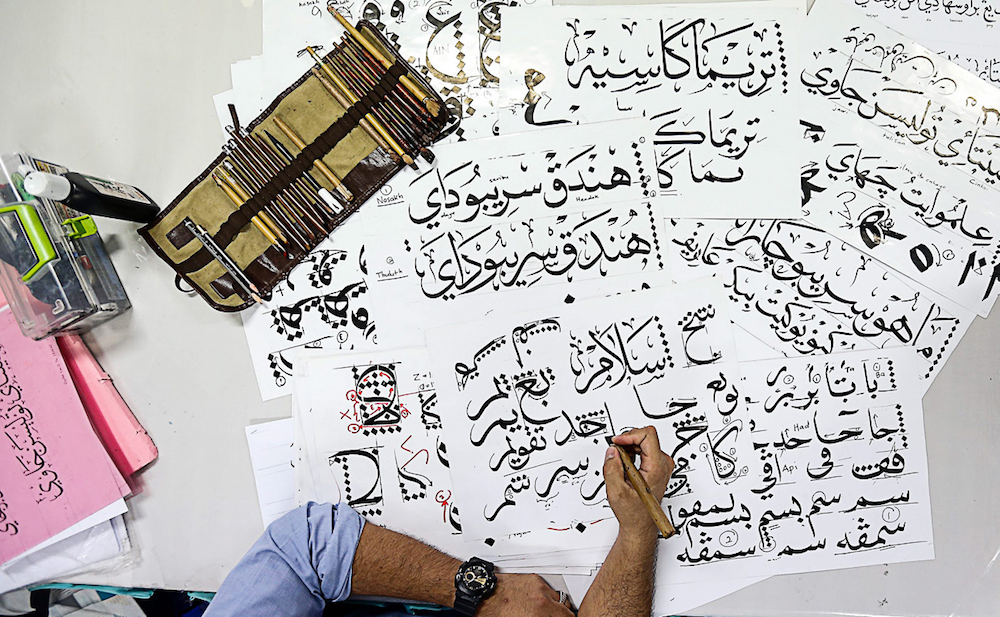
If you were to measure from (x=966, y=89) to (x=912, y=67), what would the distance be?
0.28 ft

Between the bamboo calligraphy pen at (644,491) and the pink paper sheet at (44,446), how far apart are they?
0.77 metres

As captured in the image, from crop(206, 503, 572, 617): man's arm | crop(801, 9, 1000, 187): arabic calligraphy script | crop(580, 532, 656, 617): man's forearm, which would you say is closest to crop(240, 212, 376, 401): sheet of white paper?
crop(206, 503, 572, 617): man's arm

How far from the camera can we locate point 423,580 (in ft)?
2.87

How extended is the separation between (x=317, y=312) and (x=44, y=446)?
472mm

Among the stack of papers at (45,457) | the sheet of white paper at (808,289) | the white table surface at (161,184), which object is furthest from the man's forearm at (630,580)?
the stack of papers at (45,457)

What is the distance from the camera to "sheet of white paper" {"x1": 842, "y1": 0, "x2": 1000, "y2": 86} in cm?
87

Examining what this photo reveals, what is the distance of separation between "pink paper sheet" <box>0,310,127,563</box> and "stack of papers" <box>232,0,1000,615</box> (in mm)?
297

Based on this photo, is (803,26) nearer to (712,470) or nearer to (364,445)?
(712,470)

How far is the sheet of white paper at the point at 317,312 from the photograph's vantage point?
91 centimetres

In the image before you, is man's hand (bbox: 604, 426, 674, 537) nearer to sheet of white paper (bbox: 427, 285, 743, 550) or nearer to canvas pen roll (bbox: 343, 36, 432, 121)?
sheet of white paper (bbox: 427, 285, 743, 550)

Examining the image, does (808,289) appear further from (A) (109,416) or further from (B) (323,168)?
(A) (109,416)

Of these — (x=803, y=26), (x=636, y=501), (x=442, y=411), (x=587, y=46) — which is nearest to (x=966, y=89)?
(x=803, y=26)

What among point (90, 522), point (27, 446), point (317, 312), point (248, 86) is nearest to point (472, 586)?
point (317, 312)

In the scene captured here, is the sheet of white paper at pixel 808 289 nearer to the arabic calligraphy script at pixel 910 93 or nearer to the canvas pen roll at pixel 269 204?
the arabic calligraphy script at pixel 910 93
